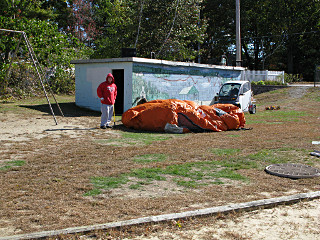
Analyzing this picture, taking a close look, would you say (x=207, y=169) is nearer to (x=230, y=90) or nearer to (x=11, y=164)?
(x=11, y=164)

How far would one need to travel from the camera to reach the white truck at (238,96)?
1939 cm

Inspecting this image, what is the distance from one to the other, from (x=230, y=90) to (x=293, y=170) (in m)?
13.5

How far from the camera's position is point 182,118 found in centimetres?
1284

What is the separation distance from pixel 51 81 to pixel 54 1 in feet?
66.4

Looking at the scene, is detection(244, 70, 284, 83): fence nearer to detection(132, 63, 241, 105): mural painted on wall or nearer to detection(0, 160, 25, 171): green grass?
detection(132, 63, 241, 105): mural painted on wall

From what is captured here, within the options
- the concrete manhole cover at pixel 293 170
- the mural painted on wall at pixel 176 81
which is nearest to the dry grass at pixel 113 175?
the concrete manhole cover at pixel 293 170

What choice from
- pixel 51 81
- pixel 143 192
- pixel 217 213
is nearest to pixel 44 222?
pixel 143 192

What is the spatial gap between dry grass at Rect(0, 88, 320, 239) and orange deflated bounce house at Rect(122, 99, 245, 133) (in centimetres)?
88

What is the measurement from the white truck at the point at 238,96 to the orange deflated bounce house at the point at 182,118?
231 inches

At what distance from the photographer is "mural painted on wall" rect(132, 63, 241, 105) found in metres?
18.1

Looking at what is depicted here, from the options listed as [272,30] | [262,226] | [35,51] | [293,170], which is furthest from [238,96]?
[272,30]

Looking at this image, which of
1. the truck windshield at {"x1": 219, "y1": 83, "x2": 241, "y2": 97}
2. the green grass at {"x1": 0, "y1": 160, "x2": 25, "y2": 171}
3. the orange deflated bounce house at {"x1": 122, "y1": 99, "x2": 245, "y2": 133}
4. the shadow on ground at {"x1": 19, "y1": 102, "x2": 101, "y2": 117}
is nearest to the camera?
the green grass at {"x1": 0, "y1": 160, "x2": 25, "y2": 171}

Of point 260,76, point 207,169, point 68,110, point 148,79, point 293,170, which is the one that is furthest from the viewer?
point 260,76

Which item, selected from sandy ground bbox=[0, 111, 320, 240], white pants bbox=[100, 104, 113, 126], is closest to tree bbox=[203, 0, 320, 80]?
white pants bbox=[100, 104, 113, 126]
